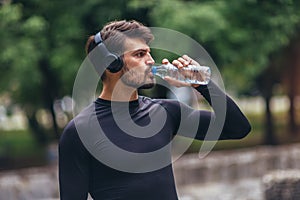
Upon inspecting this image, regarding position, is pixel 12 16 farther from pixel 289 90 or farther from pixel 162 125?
pixel 289 90

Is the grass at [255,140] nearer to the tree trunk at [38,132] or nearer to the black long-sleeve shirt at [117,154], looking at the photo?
the tree trunk at [38,132]

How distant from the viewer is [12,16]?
445 inches

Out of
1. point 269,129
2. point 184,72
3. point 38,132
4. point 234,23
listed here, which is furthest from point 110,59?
point 38,132

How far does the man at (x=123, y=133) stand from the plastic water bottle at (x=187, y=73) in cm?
2

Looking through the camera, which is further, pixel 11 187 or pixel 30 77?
pixel 30 77

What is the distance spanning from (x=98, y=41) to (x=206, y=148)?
1.08 m

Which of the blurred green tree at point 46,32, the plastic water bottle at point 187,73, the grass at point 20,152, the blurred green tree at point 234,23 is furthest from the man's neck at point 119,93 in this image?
the grass at point 20,152

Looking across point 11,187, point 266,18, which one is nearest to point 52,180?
Result: point 11,187

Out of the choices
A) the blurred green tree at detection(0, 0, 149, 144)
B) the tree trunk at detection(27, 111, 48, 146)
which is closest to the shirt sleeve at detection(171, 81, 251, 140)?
the blurred green tree at detection(0, 0, 149, 144)

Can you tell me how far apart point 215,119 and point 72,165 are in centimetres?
62

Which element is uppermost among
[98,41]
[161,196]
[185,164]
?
[98,41]

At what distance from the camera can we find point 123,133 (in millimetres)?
2471

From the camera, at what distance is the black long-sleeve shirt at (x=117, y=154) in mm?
2428

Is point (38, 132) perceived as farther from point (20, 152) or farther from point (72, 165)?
point (72, 165)
